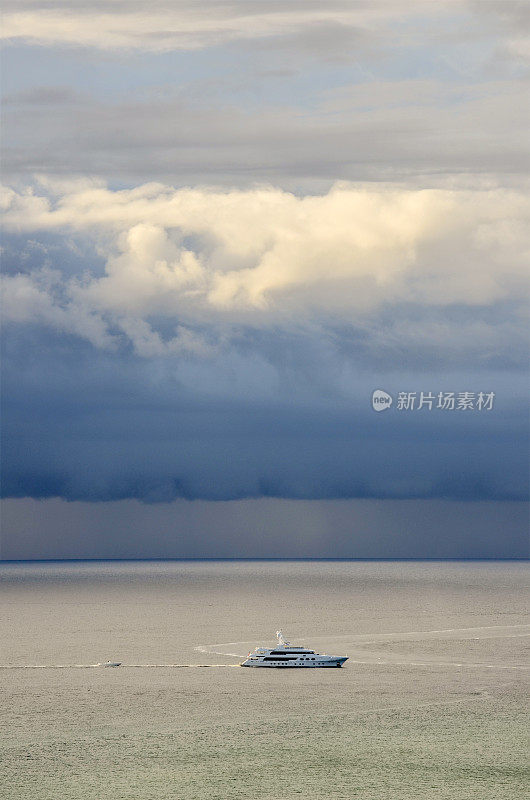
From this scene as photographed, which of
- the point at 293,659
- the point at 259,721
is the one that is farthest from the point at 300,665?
the point at 259,721

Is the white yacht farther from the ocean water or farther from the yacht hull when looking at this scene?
the ocean water

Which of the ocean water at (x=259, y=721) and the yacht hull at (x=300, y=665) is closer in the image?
the ocean water at (x=259, y=721)

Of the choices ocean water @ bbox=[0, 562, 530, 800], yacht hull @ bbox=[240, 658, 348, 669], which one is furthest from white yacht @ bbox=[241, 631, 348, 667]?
ocean water @ bbox=[0, 562, 530, 800]

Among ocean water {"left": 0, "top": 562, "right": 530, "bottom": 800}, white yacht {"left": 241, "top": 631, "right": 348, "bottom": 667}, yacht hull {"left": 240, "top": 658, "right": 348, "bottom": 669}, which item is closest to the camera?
ocean water {"left": 0, "top": 562, "right": 530, "bottom": 800}

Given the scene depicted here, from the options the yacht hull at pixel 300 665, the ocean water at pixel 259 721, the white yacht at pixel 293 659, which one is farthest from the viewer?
the white yacht at pixel 293 659

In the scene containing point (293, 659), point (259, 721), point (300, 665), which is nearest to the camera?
point (259, 721)

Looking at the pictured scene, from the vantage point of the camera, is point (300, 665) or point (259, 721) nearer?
point (259, 721)

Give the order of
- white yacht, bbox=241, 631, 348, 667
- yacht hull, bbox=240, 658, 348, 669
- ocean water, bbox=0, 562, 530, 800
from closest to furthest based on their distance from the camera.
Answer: ocean water, bbox=0, 562, 530, 800 < yacht hull, bbox=240, 658, 348, 669 < white yacht, bbox=241, 631, 348, 667

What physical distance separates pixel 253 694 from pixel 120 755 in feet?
88.6

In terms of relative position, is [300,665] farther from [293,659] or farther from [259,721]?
[259,721]

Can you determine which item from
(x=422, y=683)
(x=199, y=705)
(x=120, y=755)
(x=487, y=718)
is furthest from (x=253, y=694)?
(x=120, y=755)

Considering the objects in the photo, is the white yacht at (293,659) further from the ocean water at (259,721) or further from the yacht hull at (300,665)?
the ocean water at (259,721)

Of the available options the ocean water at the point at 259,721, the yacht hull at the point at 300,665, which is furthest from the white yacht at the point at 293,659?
the ocean water at the point at 259,721

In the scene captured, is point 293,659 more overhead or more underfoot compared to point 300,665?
more overhead
